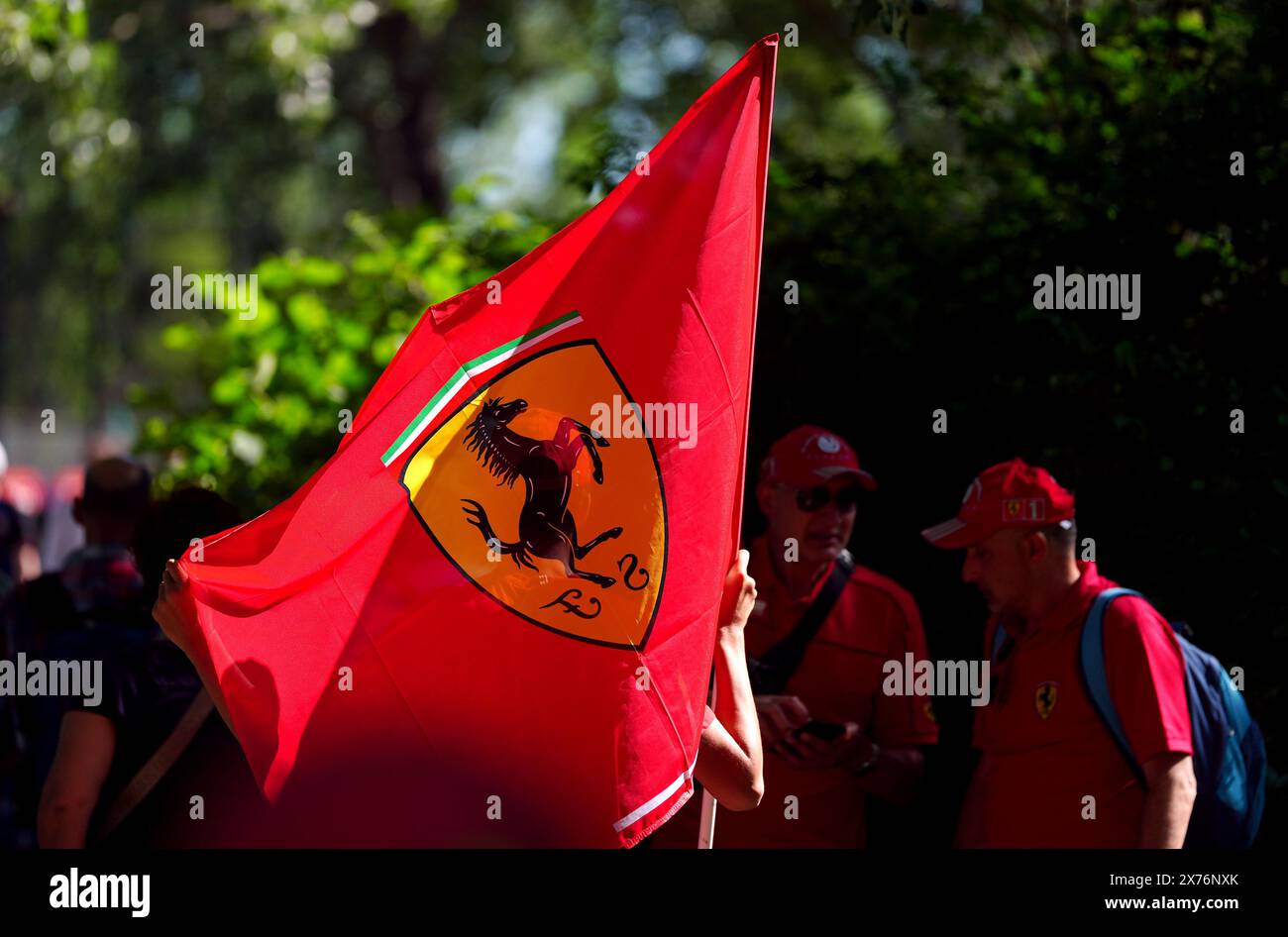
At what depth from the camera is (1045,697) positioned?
403 cm

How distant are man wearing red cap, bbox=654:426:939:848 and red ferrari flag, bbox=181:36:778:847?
36.7 inches

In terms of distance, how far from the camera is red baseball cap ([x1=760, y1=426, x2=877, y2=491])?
4.56 meters

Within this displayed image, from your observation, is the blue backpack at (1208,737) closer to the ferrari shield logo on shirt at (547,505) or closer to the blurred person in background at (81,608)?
the ferrari shield logo on shirt at (547,505)

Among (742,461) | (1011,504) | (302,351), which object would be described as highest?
(302,351)

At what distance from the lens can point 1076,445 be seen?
520 cm

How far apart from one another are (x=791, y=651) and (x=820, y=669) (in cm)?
10

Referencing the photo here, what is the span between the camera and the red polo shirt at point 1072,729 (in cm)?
377

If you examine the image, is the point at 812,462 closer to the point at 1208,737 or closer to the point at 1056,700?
the point at 1056,700

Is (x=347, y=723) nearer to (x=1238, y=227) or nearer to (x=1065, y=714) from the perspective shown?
(x=1065, y=714)

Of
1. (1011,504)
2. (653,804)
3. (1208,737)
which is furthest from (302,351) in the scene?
(1208,737)

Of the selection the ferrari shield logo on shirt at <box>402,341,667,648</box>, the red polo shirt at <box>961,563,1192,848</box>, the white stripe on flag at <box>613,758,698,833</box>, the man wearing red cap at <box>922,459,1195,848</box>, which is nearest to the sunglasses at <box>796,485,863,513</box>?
the man wearing red cap at <box>922,459,1195,848</box>

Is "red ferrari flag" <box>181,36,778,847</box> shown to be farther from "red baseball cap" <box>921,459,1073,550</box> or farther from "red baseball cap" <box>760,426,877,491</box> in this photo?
"red baseball cap" <box>760,426,877,491</box>
